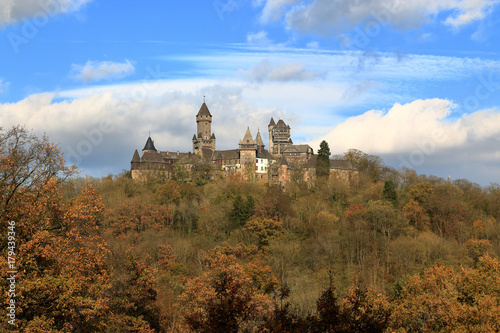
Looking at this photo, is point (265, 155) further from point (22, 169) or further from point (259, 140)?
point (22, 169)

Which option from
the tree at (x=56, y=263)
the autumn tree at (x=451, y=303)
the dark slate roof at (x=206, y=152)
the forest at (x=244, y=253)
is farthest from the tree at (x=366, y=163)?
the tree at (x=56, y=263)

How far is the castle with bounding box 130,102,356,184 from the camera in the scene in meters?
101

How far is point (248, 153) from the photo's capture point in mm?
108062

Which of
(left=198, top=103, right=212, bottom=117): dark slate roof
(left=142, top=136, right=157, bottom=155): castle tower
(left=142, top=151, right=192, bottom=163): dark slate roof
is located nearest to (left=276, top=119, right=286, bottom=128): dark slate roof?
(left=198, top=103, right=212, bottom=117): dark slate roof

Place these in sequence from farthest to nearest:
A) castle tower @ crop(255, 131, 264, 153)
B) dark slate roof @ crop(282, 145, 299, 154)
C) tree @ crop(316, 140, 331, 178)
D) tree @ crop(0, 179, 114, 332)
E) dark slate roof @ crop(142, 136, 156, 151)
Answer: dark slate roof @ crop(142, 136, 156, 151) < dark slate roof @ crop(282, 145, 299, 154) < castle tower @ crop(255, 131, 264, 153) < tree @ crop(316, 140, 331, 178) < tree @ crop(0, 179, 114, 332)

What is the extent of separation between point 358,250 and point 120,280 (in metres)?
38.8

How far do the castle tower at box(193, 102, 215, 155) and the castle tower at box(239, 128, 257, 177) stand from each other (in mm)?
14372

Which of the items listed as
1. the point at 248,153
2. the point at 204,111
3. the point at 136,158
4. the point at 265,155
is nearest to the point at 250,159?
the point at 248,153

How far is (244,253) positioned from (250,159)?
51187 millimetres

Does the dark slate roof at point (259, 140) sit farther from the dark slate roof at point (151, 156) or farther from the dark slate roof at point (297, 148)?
the dark slate roof at point (151, 156)

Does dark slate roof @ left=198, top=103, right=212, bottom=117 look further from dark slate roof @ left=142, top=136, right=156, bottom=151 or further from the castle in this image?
dark slate roof @ left=142, top=136, right=156, bottom=151

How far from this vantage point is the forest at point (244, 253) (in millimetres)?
19594

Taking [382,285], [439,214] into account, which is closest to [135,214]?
[382,285]

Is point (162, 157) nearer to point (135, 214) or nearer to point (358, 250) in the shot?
point (135, 214)
